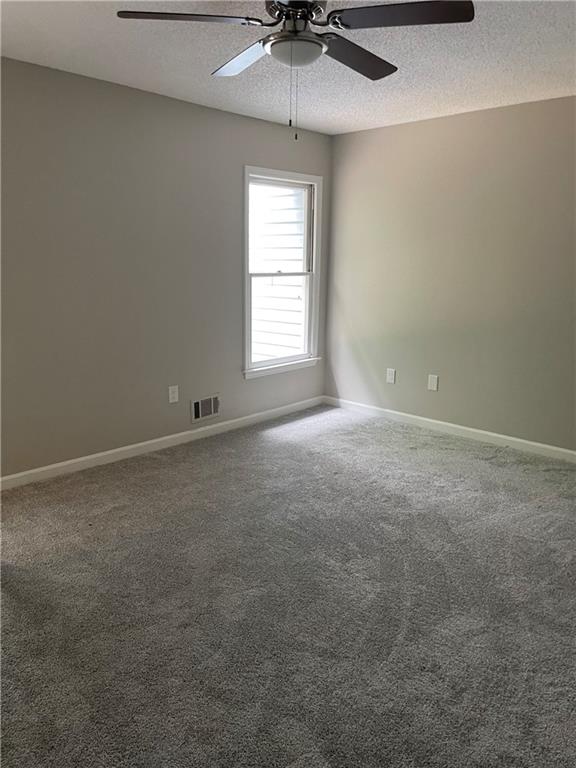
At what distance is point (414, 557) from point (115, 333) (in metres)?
2.37

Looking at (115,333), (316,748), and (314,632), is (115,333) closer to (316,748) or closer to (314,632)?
(314,632)

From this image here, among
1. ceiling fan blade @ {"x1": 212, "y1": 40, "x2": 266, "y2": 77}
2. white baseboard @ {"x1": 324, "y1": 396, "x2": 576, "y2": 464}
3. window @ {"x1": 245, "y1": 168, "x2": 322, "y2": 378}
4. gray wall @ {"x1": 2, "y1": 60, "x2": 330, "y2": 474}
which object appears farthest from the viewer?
window @ {"x1": 245, "y1": 168, "x2": 322, "y2": 378}

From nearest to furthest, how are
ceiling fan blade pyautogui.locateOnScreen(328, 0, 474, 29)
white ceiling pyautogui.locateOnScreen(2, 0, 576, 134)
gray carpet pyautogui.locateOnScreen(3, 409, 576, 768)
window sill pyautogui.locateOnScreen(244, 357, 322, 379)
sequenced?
gray carpet pyautogui.locateOnScreen(3, 409, 576, 768) → ceiling fan blade pyautogui.locateOnScreen(328, 0, 474, 29) → white ceiling pyautogui.locateOnScreen(2, 0, 576, 134) → window sill pyautogui.locateOnScreen(244, 357, 322, 379)

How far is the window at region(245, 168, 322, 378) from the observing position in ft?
15.8

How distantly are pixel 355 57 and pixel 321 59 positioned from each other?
831 millimetres

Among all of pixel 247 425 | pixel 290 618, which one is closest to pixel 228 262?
pixel 247 425

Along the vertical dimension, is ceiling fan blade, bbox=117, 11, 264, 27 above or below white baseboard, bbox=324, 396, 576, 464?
above

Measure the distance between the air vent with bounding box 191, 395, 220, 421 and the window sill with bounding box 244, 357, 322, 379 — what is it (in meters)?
0.37

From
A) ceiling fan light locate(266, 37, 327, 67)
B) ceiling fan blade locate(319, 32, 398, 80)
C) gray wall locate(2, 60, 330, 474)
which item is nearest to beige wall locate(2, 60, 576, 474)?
gray wall locate(2, 60, 330, 474)

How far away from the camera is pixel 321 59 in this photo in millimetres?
3117

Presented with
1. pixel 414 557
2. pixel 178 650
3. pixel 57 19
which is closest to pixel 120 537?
pixel 178 650

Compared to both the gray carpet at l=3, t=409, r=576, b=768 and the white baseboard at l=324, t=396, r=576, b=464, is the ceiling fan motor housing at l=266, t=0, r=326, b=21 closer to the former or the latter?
the gray carpet at l=3, t=409, r=576, b=768

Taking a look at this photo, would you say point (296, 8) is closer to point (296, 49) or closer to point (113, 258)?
point (296, 49)

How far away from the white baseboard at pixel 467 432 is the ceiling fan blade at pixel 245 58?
3.17 meters
